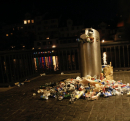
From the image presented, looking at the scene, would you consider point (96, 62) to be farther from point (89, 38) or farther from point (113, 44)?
point (113, 44)

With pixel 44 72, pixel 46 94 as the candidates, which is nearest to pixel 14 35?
pixel 44 72

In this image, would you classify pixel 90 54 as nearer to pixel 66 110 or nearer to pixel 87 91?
pixel 87 91

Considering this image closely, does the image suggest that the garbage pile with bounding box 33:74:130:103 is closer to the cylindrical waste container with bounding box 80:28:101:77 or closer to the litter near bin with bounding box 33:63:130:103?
the litter near bin with bounding box 33:63:130:103

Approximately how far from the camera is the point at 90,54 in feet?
17.7

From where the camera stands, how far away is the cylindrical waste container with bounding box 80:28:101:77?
535 centimetres

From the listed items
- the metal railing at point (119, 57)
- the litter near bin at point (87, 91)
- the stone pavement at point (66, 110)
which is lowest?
the stone pavement at point (66, 110)

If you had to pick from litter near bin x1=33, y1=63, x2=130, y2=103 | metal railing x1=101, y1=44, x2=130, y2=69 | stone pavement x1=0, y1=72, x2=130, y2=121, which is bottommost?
stone pavement x1=0, y1=72, x2=130, y2=121

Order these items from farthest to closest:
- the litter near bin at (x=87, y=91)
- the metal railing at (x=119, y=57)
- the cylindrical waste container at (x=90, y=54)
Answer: the metal railing at (x=119, y=57) → the cylindrical waste container at (x=90, y=54) → the litter near bin at (x=87, y=91)

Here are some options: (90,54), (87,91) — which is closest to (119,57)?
(90,54)

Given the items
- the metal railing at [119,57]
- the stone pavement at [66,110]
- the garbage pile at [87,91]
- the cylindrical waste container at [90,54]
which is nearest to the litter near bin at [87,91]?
the garbage pile at [87,91]

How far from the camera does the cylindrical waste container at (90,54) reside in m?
5.35

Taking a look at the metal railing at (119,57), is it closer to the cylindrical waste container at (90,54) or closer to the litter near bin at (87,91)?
the cylindrical waste container at (90,54)

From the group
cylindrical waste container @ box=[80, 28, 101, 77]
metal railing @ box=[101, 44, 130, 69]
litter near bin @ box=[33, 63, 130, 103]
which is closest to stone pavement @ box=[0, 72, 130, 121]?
litter near bin @ box=[33, 63, 130, 103]

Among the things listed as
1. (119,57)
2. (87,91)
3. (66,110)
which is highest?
(119,57)
